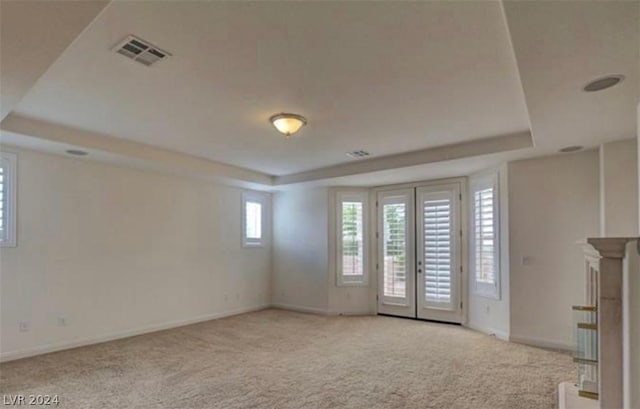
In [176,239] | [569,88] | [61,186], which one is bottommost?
[176,239]

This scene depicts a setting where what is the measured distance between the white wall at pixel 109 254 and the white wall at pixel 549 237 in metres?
4.75

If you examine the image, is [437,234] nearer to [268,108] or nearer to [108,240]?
[268,108]

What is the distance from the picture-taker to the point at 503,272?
5.29 metres

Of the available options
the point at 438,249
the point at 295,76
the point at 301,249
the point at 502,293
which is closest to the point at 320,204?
the point at 301,249

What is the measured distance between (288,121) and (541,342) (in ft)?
13.7

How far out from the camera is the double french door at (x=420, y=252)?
249 inches

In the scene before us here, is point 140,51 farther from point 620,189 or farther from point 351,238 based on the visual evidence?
point 351,238

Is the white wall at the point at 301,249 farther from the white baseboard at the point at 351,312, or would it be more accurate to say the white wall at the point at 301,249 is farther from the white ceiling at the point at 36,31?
the white ceiling at the point at 36,31

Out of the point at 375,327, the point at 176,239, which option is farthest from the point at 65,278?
the point at 375,327

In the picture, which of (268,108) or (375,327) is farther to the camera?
(375,327)

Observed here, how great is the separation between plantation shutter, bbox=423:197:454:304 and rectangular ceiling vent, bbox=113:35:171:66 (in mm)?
5060

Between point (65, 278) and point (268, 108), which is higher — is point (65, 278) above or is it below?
below

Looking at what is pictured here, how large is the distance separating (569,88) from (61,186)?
5.54 meters

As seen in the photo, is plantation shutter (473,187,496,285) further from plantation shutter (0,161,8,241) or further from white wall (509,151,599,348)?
plantation shutter (0,161,8,241)
